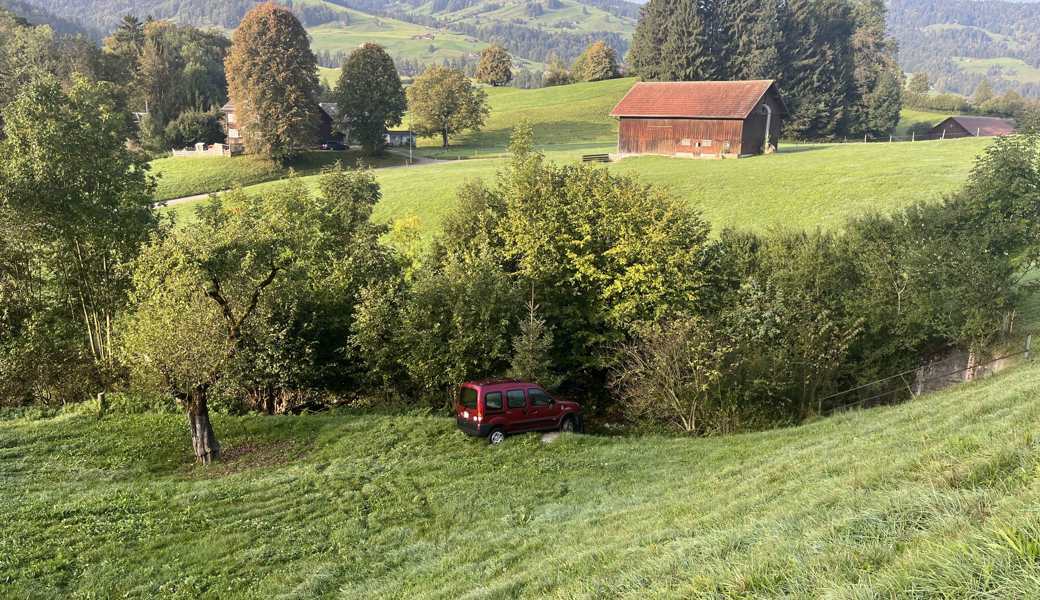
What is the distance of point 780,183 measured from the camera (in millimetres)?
42906

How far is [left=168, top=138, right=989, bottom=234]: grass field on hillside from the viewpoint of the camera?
37375 mm

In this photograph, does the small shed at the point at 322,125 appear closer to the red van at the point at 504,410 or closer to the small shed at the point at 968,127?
the red van at the point at 504,410

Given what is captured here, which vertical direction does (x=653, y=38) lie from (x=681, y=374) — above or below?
above

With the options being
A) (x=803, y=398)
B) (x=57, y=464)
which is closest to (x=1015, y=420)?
(x=803, y=398)

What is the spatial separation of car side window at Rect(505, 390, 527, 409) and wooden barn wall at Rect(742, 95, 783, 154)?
151 ft

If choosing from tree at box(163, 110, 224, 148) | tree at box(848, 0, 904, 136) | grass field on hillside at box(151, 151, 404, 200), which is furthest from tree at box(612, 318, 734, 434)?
tree at box(848, 0, 904, 136)

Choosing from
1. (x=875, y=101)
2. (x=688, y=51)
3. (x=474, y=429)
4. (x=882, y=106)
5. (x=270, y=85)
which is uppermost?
(x=688, y=51)

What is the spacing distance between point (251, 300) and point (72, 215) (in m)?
7.65

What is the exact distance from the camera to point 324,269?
25031 millimetres

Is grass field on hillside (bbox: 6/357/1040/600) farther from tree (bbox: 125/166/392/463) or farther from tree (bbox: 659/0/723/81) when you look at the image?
tree (bbox: 659/0/723/81)

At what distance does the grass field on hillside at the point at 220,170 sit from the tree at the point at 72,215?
1306 inches

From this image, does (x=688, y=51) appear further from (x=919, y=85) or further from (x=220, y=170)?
(x=220, y=170)

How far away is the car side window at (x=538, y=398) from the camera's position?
17.9m

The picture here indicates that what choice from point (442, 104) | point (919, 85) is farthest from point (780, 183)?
point (919, 85)
